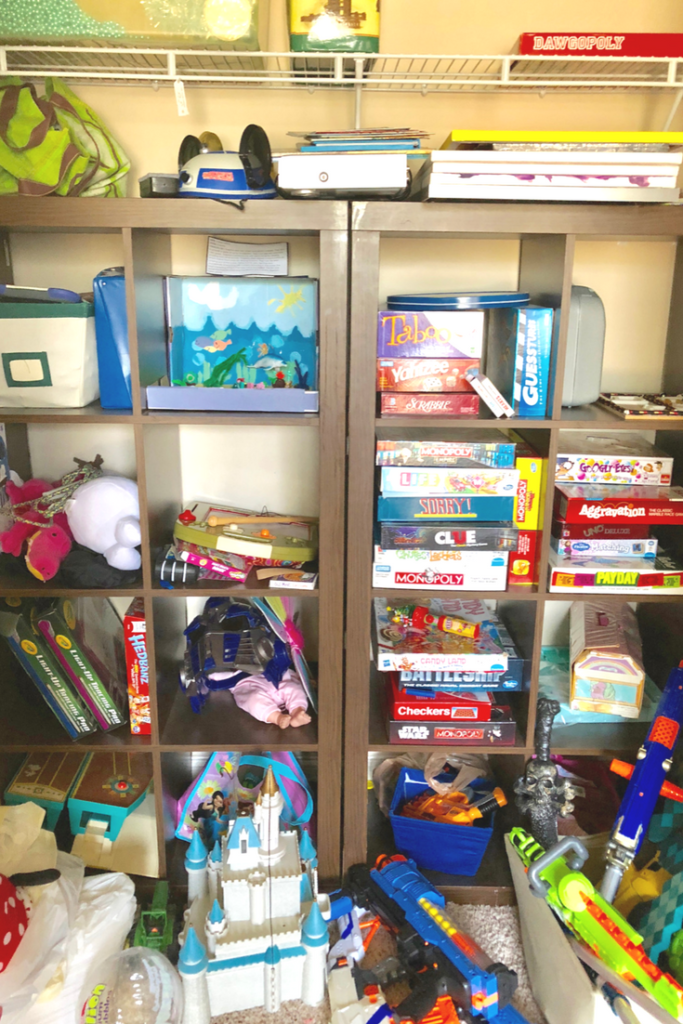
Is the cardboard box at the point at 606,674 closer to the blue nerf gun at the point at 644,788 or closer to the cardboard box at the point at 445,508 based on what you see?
the blue nerf gun at the point at 644,788

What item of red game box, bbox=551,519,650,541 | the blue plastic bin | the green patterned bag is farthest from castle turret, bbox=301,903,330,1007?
the green patterned bag

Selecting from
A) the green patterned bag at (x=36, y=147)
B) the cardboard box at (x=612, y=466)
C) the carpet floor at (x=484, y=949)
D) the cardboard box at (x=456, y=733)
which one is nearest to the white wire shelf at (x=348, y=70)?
the green patterned bag at (x=36, y=147)

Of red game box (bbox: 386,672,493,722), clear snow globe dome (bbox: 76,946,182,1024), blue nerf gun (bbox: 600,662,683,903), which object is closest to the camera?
clear snow globe dome (bbox: 76,946,182,1024)

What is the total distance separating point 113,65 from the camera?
153 cm

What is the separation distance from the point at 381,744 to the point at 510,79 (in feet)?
4.70

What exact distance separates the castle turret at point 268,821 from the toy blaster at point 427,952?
0.67 feet

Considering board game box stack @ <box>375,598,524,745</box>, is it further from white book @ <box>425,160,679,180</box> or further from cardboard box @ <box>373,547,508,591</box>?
white book @ <box>425,160,679,180</box>

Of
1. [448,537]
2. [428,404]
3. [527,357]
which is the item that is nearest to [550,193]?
[527,357]

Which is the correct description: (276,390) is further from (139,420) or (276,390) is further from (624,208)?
(624,208)

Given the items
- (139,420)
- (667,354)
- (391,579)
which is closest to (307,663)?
(391,579)

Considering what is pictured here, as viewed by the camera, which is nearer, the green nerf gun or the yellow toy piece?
the green nerf gun

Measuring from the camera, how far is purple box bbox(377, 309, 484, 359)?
1418 millimetres

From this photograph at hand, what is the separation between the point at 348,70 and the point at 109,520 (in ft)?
3.45

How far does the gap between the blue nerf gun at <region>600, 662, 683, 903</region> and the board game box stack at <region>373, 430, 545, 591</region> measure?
0.36 meters
